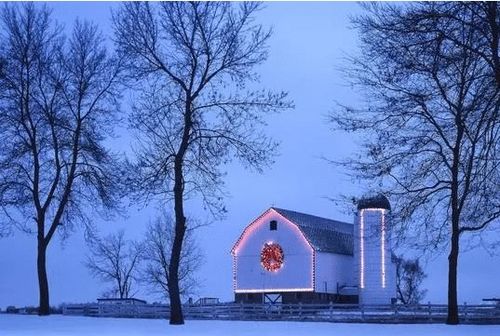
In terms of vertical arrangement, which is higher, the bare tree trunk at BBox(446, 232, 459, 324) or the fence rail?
the bare tree trunk at BBox(446, 232, 459, 324)

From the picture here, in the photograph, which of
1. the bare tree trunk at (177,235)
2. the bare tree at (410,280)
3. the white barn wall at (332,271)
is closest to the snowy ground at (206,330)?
the bare tree trunk at (177,235)

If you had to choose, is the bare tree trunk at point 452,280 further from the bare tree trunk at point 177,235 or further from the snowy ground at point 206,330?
the bare tree trunk at point 177,235

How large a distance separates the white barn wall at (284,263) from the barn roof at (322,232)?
730 millimetres

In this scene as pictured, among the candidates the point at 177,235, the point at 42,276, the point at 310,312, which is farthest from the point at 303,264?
the point at 177,235

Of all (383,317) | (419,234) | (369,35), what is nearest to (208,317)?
(383,317)

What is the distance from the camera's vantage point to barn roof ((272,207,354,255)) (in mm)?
61219

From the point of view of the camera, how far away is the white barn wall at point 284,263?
6038 centimetres

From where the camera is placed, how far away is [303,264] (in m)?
60.4

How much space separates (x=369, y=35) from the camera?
23.7 m

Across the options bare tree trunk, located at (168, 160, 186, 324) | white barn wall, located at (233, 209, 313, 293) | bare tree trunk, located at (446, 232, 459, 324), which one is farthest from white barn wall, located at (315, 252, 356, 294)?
bare tree trunk, located at (168, 160, 186, 324)

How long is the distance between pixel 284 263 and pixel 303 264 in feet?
4.84

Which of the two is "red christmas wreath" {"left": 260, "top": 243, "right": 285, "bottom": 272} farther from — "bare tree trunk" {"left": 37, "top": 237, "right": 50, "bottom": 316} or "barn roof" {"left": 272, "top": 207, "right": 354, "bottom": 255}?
"bare tree trunk" {"left": 37, "top": 237, "right": 50, "bottom": 316}

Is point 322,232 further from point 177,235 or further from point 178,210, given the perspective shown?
point 178,210

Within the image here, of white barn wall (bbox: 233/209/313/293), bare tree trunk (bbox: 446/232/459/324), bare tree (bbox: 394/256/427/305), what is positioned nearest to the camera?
bare tree trunk (bbox: 446/232/459/324)
